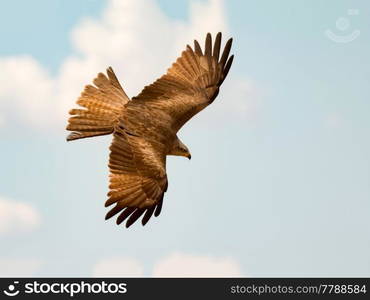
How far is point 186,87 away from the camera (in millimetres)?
17391

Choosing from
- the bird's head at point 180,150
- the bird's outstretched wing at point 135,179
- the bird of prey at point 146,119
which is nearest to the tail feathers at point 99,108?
the bird of prey at point 146,119

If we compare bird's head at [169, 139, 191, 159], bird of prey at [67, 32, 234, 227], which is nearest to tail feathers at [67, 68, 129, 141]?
bird of prey at [67, 32, 234, 227]

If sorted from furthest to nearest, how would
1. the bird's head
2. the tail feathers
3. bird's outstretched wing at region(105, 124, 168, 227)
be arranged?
the bird's head → the tail feathers → bird's outstretched wing at region(105, 124, 168, 227)

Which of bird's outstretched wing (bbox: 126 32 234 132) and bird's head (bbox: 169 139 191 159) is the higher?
bird's outstretched wing (bbox: 126 32 234 132)

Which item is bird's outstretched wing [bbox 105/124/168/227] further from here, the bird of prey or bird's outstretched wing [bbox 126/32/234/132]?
bird's outstretched wing [bbox 126/32/234/132]

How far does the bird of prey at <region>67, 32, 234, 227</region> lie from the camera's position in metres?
14.7

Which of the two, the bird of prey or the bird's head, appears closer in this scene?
the bird of prey

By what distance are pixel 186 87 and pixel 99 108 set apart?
231 cm

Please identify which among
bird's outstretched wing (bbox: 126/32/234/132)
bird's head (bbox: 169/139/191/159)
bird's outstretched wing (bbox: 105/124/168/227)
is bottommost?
bird's outstretched wing (bbox: 105/124/168/227)

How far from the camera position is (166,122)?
16.1 meters

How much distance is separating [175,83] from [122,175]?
10.9 feet

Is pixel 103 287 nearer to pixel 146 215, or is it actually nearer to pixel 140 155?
pixel 146 215

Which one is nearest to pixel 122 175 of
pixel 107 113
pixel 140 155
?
pixel 140 155

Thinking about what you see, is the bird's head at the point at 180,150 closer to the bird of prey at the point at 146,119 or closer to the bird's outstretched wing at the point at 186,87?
the bird of prey at the point at 146,119
